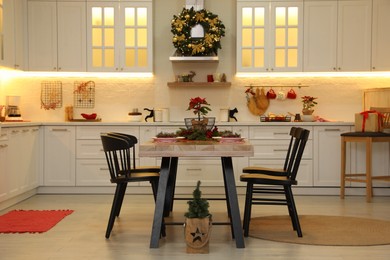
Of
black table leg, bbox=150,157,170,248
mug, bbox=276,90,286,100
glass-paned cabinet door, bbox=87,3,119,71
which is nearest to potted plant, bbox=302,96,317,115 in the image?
mug, bbox=276,90,286,100

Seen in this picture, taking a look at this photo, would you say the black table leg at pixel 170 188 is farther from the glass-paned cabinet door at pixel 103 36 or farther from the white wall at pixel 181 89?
the glass-paned cabinet door at pixel 103 36

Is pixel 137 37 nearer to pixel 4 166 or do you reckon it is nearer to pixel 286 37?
pixel 286 37

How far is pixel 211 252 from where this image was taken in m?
4.00

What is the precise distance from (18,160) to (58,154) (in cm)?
74

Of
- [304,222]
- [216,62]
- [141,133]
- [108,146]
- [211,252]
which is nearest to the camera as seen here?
[211,252]

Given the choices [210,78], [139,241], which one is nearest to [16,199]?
[139,241]

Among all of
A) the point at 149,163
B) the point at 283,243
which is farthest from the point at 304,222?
the point at 149,163

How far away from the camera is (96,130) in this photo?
268 inches

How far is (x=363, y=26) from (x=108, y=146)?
4.05m

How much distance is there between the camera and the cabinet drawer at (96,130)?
6.77 metres

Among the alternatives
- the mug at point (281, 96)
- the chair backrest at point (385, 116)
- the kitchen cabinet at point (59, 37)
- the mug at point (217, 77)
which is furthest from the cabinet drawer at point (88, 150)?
the chair backrest at point (385, 116)

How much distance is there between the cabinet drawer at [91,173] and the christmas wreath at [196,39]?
1.70 meters

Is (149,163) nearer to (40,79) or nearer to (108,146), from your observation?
(40,79)

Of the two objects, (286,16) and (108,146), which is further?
(286,16)
